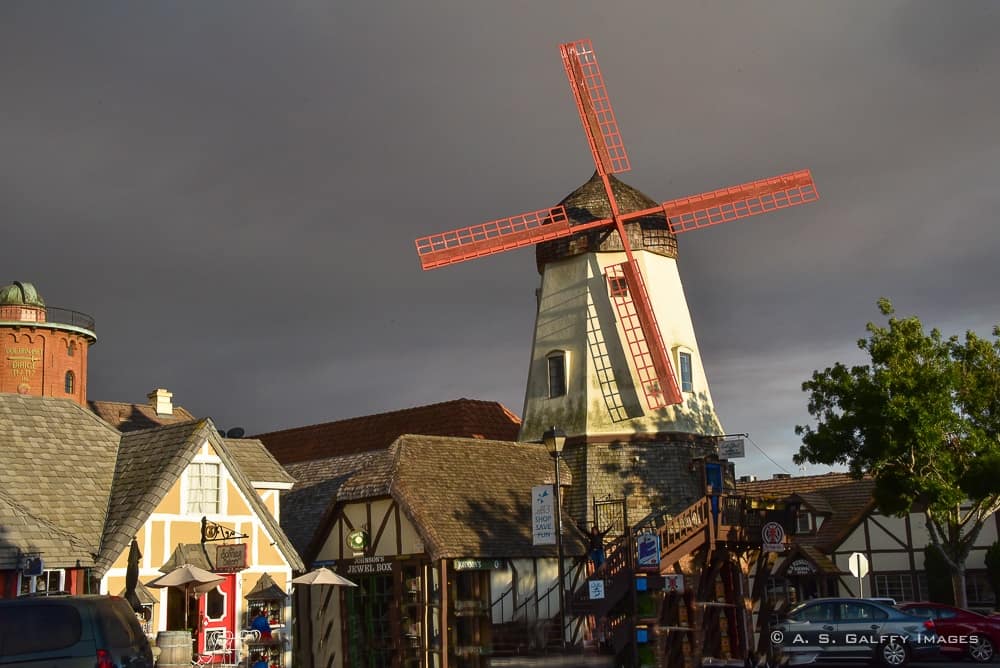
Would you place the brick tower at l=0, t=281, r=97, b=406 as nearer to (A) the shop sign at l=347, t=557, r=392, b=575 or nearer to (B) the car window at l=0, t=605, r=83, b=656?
(A) the shop sign at l=347, t=557, r=392, b=575

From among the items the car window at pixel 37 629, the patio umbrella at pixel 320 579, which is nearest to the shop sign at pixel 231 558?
the patio umbrella at pixel 320 579

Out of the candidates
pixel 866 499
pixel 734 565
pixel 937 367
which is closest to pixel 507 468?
pixel 734 565

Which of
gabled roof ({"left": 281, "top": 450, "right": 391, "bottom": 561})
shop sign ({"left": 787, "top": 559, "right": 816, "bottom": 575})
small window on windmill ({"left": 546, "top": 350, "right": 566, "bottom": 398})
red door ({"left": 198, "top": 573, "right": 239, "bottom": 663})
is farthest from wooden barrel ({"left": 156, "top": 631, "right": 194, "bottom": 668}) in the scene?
shop sign ({"left": 787, "top": 559, "right": 816, "bottom": 575})

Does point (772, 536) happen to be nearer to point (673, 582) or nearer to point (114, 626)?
point (673, 582)

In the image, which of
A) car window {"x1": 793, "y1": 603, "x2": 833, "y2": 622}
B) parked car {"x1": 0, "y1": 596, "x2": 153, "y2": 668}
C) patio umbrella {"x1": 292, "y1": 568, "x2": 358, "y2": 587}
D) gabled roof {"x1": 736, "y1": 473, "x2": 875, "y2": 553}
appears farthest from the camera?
gabled roof {"x1": 736, "y1": 473, "x2": 875, "y2": 553}

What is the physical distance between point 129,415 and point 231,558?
28.8 metres

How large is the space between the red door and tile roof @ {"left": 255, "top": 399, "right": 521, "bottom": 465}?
16352 mm

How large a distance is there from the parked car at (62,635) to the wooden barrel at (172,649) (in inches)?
208

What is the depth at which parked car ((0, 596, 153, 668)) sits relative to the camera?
1443 cm

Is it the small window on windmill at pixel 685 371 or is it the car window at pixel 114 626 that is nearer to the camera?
the car window at pixel 114 626

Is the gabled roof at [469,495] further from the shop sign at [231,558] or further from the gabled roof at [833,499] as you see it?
the gabled roof at [833,499]

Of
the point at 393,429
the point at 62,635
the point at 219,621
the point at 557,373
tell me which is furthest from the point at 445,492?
the point at 62,635

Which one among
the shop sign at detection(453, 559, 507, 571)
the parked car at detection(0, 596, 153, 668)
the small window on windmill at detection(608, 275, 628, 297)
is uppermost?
the small window on windmill at detection(608, 275, 628, 297)

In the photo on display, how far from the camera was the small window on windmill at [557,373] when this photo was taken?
3825cm
